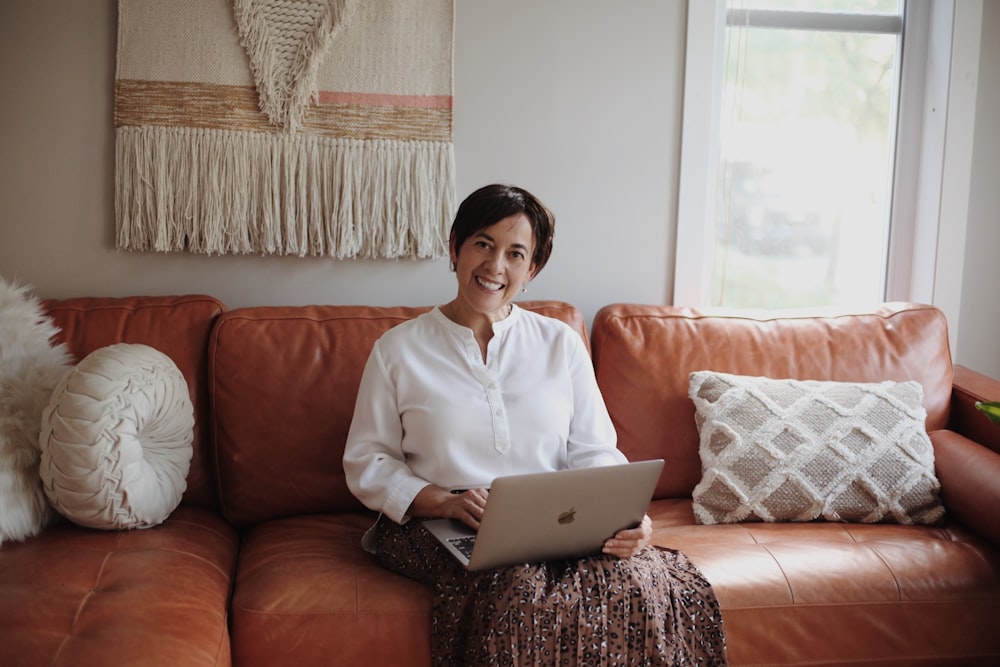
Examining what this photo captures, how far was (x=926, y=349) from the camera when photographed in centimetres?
239

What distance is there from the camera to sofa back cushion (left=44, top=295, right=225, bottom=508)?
84.3 inches

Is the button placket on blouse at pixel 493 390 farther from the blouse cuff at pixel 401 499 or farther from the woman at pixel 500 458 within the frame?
the blouse cuff at pixel 401 499

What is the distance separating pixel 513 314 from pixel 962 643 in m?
1.12

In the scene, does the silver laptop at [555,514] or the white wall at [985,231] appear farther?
the white wall at [985,231]

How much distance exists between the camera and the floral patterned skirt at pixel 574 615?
61.4 inches

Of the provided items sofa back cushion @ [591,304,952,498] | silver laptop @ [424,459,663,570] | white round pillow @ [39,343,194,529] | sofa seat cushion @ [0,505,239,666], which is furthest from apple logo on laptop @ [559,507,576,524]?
white round pillow @ [39,343,194,529]

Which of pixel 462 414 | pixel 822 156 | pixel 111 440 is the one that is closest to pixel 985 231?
pixel 822 156

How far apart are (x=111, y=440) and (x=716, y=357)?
56.7 inches

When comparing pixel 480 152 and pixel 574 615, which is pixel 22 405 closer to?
pixel 574 615

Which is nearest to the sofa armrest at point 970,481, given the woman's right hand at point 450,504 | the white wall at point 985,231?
the white wall at point 985,231

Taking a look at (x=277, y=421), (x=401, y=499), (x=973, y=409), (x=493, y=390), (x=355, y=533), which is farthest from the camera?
(x=973, y=409)

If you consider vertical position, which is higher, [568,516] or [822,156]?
[822,156]

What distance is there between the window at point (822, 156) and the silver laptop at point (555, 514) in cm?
116

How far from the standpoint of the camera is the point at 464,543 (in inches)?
65.1
